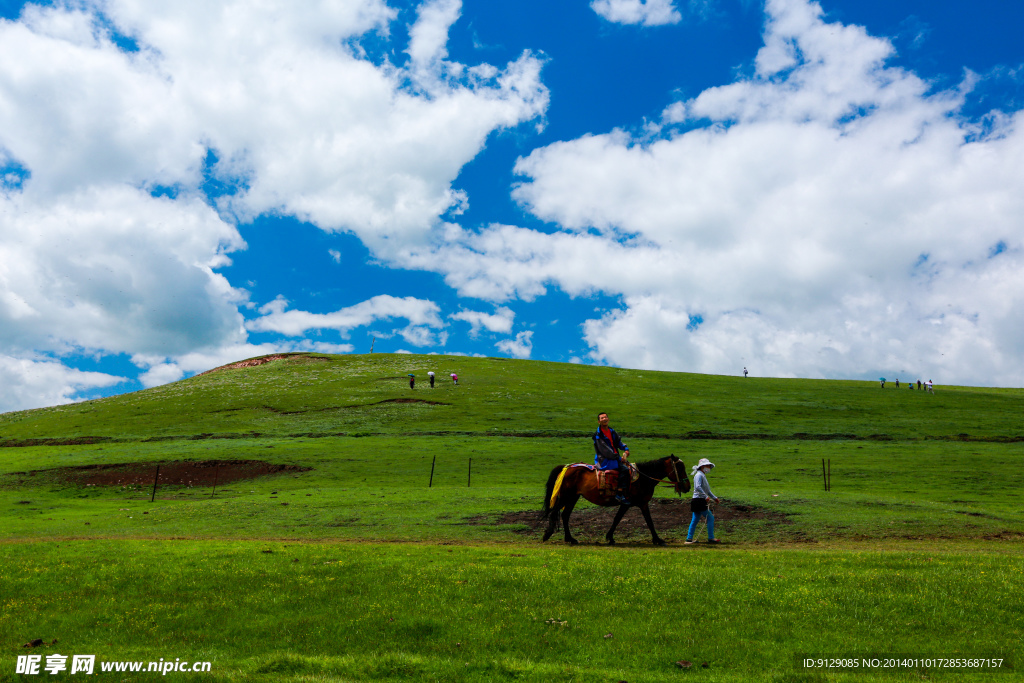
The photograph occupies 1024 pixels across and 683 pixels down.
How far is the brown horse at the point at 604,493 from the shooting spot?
19.4m

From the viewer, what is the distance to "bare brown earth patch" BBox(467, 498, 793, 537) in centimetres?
2334

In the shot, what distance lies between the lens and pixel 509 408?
72.7m

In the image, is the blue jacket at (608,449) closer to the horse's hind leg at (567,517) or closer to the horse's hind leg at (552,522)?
the horse's hind leg at (567,517)

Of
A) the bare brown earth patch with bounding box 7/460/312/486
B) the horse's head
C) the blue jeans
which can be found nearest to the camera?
A: the horse's head

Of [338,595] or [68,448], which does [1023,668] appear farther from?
[68,448]

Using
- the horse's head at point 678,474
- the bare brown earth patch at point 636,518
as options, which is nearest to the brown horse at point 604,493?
the horse's head at point 678,474

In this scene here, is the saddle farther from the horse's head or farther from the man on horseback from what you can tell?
the horse's head

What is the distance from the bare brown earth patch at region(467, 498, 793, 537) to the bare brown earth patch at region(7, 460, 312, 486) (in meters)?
25.4

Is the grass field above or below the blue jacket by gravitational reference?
below

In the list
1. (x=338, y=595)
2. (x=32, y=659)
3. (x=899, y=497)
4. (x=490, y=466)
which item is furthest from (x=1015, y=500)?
(x=32, y=659)

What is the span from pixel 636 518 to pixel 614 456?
23.2 ft

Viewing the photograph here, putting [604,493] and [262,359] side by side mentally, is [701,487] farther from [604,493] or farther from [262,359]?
[262,359]

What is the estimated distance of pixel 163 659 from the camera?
1131 cm

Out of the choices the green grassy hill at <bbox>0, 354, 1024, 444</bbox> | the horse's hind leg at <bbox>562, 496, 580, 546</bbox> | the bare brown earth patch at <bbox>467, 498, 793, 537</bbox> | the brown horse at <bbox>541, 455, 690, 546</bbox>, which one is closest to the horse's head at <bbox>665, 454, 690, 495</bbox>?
the brown horse at <bbox>541, 455, 690, 546</bbox>
